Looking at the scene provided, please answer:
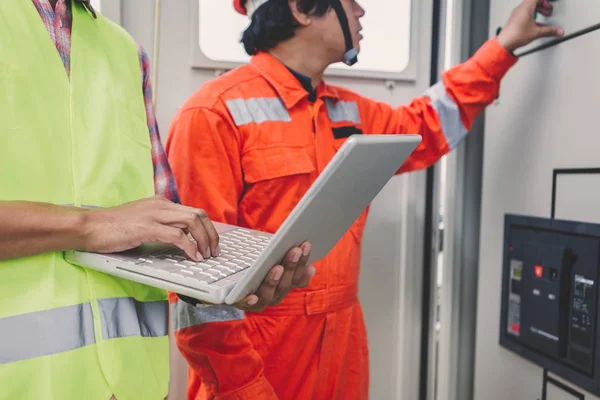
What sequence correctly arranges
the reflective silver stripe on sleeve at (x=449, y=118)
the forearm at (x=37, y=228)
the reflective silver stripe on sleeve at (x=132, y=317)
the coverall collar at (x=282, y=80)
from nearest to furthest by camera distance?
1. the forearm at (x=37, y=228)
2. the reflective silver stripe on sleeve at (x=132, y=317)
3. the coverall collar at (x=282, y=80)
4. the reflective silver stripe on sleeve at (x=449, y=118)

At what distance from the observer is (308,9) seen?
1.45 m

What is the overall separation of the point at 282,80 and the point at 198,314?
69 cm

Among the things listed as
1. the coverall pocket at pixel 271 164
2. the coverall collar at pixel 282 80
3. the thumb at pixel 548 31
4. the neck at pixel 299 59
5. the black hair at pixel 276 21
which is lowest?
the coverall pocket at pixel 271 164

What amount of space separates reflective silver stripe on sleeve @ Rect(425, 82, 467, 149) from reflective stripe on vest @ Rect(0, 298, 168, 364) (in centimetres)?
114

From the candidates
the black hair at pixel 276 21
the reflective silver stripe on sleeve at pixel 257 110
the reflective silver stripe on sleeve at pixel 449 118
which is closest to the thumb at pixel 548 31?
the reflective silver stripe on sleeve at pixel 449 118

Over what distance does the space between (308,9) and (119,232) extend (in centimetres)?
101

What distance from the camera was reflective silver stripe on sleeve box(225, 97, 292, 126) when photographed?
52.2 inches

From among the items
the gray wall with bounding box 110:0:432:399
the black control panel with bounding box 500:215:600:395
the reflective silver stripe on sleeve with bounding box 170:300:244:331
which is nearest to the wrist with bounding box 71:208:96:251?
the reflective silver stripe on sleeve with bounding box 170:300:244:331

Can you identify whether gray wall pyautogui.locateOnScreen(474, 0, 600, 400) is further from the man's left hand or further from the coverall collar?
the coverall collar

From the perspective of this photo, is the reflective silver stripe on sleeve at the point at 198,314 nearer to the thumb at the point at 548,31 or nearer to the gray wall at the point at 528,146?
the gray wall at the point at 528,146

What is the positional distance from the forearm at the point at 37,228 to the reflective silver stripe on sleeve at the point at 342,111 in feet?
3.09

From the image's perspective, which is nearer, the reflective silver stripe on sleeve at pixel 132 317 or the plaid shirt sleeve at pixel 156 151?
the reflective silver stripe on sleeve at pixel 132 317

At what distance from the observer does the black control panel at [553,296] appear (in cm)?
115

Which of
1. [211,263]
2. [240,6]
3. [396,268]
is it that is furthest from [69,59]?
[396,268]
